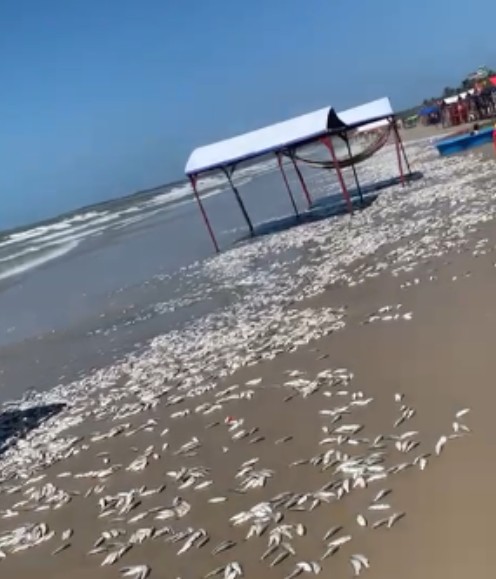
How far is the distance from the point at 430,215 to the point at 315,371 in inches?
455

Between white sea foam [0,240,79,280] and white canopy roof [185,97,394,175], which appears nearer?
white canopy roof [185,97,394,175]

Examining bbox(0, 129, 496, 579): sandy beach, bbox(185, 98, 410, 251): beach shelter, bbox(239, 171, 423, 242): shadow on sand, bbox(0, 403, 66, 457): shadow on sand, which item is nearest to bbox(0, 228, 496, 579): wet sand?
bbox(0, 129, 496, 579): sandy beach

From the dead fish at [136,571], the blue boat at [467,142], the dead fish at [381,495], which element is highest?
the dead fish at [136,571]

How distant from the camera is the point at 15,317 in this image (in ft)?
80.2

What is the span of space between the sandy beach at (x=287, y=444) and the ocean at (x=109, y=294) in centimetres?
171

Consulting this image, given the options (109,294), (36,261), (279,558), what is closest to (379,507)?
(279,558)

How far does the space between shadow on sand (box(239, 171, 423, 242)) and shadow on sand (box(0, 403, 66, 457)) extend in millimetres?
16410

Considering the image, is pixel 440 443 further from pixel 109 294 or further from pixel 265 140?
pixel 265 140

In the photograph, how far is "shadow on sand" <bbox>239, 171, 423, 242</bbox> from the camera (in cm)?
2912

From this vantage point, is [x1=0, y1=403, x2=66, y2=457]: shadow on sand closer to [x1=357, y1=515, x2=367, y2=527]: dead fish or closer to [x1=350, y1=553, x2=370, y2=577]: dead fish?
[x1=357, y1=515, x2=367, y2=527]: dead fish

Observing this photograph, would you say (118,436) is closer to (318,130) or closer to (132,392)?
(132,392)

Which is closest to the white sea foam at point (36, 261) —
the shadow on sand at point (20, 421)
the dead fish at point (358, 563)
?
the shadow on sand at point (20, 421)

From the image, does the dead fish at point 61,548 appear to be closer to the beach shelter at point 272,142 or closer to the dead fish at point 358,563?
the dead fish at point 358,563

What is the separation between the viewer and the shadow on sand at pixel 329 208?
95.6 ft
